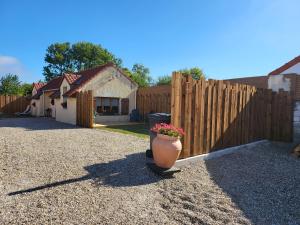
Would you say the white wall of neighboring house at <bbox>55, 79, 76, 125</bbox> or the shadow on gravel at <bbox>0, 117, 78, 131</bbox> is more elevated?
the white wall of neighboring house at <bbox>55, 79, 76, 125</bbox>

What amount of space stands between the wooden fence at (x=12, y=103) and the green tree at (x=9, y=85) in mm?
8109

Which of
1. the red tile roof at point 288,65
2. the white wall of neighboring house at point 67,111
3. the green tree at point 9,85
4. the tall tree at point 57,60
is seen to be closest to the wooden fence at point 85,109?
the white wall of neighboring house at point 67,111

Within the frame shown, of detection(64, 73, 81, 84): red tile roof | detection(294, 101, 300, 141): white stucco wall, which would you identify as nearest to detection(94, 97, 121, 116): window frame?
detection(64, 73, 81, 84): red tile roof

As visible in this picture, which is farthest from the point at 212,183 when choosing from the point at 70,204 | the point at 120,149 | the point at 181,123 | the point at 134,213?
the point at 120,149

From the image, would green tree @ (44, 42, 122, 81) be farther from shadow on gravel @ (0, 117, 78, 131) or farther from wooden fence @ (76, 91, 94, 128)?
wooden fence @ (76, 91, 94, 128)

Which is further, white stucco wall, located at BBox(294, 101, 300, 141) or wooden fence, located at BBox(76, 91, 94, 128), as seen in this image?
wooden fence, located at BBox(76, 91, 94, 128)

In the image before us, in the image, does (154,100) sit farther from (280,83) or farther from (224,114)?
(224,114)

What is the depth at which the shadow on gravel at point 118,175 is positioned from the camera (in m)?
4.54

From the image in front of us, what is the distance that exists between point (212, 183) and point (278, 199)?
1.23m

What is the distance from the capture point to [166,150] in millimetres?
4902

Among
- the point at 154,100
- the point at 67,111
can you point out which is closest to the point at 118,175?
the point at 67,111

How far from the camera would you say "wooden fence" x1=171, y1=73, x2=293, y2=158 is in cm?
585

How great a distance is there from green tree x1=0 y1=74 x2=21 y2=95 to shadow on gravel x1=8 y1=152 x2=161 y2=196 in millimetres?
32909

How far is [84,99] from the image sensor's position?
1515 cm
